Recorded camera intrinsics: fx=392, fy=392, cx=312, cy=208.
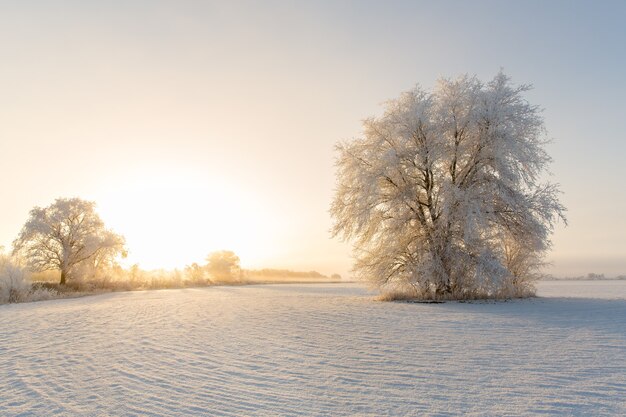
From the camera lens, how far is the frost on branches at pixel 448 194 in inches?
674

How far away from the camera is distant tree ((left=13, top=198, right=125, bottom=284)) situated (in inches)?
1230

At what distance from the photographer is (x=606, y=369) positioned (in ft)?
19.0

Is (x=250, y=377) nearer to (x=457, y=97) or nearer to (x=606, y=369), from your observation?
(x=606, y=369)

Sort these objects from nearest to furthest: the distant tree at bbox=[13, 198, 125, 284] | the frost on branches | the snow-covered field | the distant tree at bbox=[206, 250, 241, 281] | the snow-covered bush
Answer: the snow-covered field → the frost on branches → the snow-covered bush → the distant tree at bbox=[13, 198, 125, 284] → the distant tree at bbox=[206, 250, 241, 281]

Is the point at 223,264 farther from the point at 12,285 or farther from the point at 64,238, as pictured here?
the point at 12,285

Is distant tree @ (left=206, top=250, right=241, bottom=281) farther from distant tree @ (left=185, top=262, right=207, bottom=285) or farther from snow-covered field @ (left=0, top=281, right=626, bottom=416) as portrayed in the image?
snow-covered field @ (left=0, top=281, right=626, bottom=416)

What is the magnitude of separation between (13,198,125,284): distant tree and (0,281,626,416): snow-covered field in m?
23.6

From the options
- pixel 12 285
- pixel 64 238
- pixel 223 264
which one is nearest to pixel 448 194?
pixel 12 285

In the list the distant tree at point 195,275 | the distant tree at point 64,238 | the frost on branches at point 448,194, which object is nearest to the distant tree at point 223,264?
the distant tree at point 195,275

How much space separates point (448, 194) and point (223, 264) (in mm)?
37333

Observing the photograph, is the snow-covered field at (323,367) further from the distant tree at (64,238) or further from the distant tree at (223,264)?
the distant tree at (223,264)

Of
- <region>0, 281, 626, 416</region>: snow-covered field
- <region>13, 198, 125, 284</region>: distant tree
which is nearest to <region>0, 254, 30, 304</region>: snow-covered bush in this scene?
<region>13, 198, 125, 284</region>: distant tree

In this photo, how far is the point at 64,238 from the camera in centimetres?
3231

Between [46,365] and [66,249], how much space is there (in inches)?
1152
